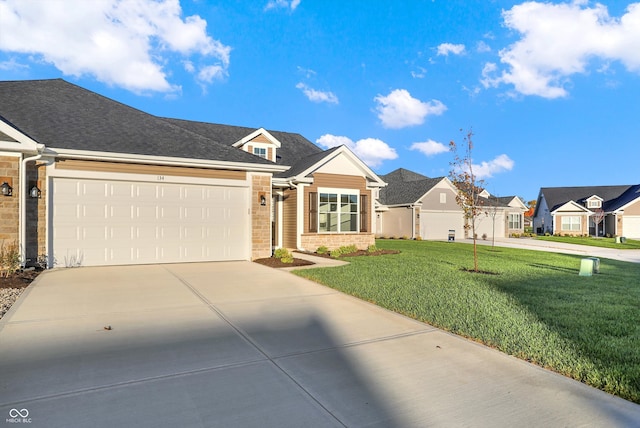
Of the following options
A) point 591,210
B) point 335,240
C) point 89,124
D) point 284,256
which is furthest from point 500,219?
point 89,124

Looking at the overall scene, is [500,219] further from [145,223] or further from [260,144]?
[145,223]

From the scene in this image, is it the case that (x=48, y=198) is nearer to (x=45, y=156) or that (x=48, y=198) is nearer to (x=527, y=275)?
(x=45, y=156)

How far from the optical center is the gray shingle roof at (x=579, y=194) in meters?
39.7

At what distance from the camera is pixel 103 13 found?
11.5 m

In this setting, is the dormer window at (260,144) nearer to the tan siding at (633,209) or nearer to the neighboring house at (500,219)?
the neighboring house at (500,219)

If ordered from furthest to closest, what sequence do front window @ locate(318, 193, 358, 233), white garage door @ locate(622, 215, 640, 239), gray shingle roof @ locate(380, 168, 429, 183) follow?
gray shingle roof @ locate(380, 168, 429, 183) < white garage door @ locate(622, 215, 640, 239) < front window @ locate(318, 193, 358, 233)

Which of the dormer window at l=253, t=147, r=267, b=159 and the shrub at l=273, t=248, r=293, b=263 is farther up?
the dormer window at l=253, t=147, r=267, b=159

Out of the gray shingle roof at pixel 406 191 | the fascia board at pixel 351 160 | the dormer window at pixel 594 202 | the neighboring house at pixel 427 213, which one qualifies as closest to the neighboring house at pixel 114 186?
the fascia board at pixel 351 160

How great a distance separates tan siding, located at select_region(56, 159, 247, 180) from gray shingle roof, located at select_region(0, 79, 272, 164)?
40 centimetres

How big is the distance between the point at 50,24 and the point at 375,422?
15.7 metres

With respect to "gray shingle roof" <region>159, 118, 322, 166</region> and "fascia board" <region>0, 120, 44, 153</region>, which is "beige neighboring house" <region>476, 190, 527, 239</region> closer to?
"gray shingle roof" <region>159, 118, 322, 166</region>

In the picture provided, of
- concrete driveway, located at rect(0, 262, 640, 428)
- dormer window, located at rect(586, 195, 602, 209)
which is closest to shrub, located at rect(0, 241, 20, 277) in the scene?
concrete driveway, located at rect(0, 262, 640, 428)

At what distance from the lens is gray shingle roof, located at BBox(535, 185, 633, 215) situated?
39.7 metres

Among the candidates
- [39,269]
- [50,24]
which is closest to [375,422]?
[39,269]
